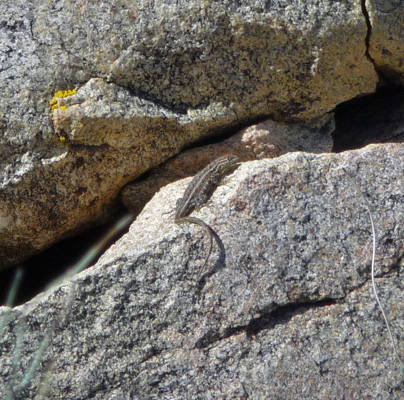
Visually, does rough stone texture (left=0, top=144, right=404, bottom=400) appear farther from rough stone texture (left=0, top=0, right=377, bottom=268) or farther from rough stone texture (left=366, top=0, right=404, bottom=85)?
rough stone texture (left=366, top=0, right=404, bottom=85)

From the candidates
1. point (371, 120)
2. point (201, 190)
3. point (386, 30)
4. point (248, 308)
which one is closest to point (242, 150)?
point (201, 190)

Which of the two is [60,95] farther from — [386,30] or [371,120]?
[371,120]

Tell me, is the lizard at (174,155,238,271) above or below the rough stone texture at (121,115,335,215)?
above

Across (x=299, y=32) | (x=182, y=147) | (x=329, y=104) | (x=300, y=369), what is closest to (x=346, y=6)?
(x=299, y=32)

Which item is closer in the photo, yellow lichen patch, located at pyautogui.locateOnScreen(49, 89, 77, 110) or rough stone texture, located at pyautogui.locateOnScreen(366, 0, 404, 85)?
yellow lichen patch, located at pyautogui.locateOnScreen(49, 89, 77, 110)

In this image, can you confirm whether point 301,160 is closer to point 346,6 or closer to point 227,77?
point 227,77

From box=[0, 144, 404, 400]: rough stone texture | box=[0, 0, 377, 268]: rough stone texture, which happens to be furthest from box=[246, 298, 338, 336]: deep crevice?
box=[0, 0, 377, 268]: rough stone texture

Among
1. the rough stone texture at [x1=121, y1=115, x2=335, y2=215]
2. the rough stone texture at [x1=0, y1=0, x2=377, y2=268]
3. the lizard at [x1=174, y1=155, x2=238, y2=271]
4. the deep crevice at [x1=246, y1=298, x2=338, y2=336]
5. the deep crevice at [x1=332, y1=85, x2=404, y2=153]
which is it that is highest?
the rough stone texture at [x1=0, y1=0, x2=377, y2=268]
